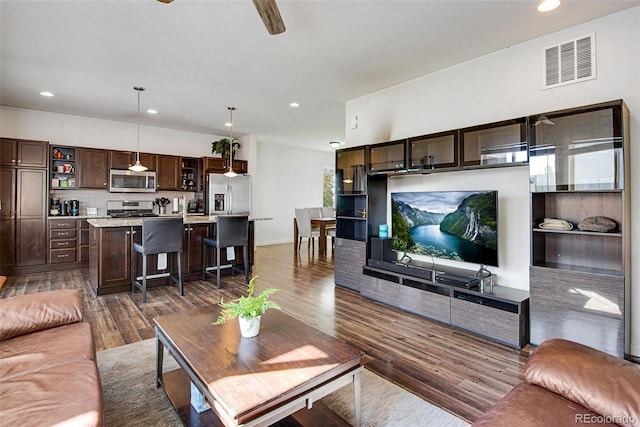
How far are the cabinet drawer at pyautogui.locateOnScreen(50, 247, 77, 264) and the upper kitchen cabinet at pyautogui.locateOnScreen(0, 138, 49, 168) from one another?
4.94 ft

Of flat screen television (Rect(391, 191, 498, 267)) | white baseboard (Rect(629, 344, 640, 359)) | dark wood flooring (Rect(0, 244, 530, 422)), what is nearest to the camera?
dark wood flooring (Rect(0, 244, 530, 422))

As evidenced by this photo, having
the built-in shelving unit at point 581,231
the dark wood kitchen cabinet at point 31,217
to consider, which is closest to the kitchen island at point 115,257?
the dark wood kitchen cabinet at point 31,217

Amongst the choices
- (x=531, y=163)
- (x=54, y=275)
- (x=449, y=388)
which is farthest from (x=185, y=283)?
(x=531, y=163)

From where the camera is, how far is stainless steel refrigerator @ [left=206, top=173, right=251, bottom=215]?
725cm

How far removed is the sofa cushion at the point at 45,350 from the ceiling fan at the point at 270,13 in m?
2.04

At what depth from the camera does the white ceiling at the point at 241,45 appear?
8.70ft

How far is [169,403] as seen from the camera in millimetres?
1968

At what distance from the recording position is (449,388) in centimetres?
217

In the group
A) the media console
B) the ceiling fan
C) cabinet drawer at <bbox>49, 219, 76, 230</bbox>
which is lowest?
the media console

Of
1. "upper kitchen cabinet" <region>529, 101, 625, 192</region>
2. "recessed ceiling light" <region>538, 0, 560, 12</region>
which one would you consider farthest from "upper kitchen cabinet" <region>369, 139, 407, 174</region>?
"recessed ceiling light" <region>538, 0, 560, 12</region>

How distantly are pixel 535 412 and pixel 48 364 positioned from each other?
7.10ft

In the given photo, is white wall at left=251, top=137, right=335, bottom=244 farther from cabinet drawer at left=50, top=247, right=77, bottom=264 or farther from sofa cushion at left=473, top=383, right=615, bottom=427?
sofa cushion at left=473, top=383, right=615, bottom=427

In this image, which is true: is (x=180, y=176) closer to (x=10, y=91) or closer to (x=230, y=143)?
(x=230, y=143)

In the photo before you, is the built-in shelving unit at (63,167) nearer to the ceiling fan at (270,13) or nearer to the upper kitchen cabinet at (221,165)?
the upper kitchen cabinet at (221,165)
